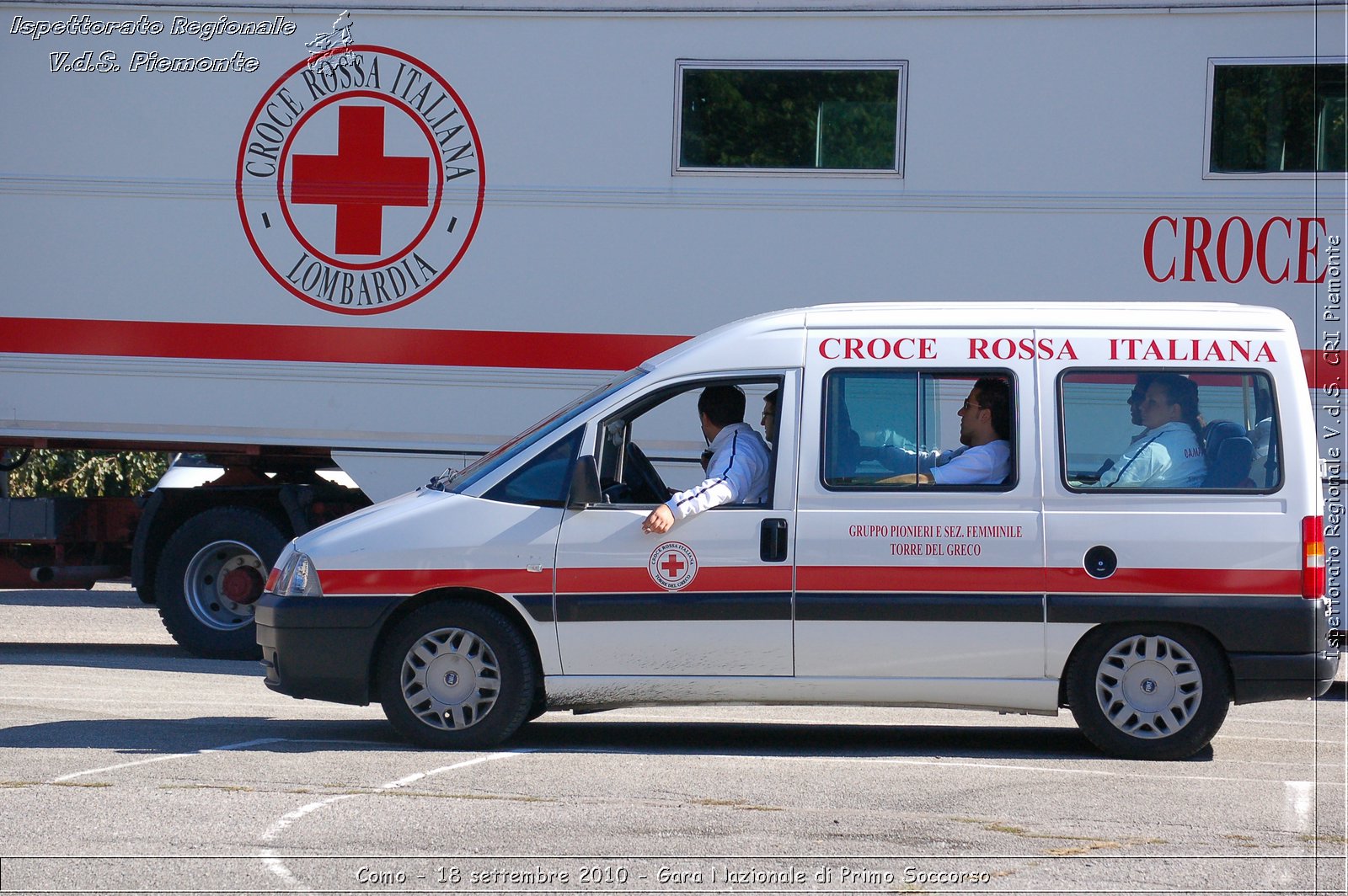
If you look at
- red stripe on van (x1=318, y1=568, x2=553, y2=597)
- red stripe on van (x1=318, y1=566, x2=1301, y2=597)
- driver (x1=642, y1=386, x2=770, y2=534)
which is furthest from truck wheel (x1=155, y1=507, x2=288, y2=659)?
driver (x1=642, y1=386, x2=770, y2=534)

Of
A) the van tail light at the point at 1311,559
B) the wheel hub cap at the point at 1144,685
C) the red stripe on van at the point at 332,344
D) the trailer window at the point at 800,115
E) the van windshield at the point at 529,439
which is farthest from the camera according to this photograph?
the red stripe on van at the point at 332,344

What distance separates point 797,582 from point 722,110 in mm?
3920

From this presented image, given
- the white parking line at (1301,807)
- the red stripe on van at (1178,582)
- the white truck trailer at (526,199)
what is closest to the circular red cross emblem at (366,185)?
the white truck trailer at (526,199)

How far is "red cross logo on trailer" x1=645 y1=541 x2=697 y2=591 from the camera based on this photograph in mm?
6461

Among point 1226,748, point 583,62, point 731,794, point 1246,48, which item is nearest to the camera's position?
point 731,794

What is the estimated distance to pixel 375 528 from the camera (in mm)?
6617

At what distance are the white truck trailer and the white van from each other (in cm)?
245

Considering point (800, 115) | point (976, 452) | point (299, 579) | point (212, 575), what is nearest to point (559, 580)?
point (299, 579)

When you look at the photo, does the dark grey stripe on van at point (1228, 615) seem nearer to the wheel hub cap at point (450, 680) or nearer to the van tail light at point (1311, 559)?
the van tail light at point (1311, 559)

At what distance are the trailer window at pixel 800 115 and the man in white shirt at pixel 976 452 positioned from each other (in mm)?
2889

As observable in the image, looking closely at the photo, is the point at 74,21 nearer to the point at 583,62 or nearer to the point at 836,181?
the point at 583,62

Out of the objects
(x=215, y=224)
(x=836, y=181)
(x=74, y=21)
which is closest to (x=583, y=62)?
(x=836, y=181)

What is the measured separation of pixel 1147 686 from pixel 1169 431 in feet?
3.70

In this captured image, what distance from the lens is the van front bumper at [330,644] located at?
6.54 metres
